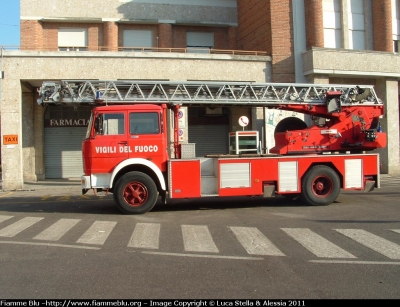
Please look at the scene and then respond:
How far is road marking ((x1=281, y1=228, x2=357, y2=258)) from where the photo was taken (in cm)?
676

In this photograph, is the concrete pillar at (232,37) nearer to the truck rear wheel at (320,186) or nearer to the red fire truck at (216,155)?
the red fire truck at (216,155)

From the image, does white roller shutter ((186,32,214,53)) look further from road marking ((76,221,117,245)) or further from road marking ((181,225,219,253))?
road marking ((181,225,219,253))

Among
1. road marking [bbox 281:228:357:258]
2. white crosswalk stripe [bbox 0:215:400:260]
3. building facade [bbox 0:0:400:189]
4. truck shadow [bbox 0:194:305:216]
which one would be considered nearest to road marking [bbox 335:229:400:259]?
white crosswalk stripe [bbox 0:215:400:260]

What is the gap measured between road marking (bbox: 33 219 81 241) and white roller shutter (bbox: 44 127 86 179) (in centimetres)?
1500

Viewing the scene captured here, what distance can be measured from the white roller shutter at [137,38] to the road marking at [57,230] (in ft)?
60.0

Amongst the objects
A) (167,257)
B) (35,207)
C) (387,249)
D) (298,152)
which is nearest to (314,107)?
(298,152)

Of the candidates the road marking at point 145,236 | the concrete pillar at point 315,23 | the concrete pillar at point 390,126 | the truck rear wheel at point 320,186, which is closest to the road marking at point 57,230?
the road marking at point 145,236

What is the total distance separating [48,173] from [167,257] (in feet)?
65.0

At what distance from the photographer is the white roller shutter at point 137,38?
26422mm

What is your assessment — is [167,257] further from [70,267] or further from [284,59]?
[284,59]

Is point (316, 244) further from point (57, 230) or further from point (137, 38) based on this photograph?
point (137, 38)

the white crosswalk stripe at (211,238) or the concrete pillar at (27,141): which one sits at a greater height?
the concrete pillar at (27,141)

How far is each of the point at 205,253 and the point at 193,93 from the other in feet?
21.3

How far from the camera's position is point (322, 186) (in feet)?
39.5
